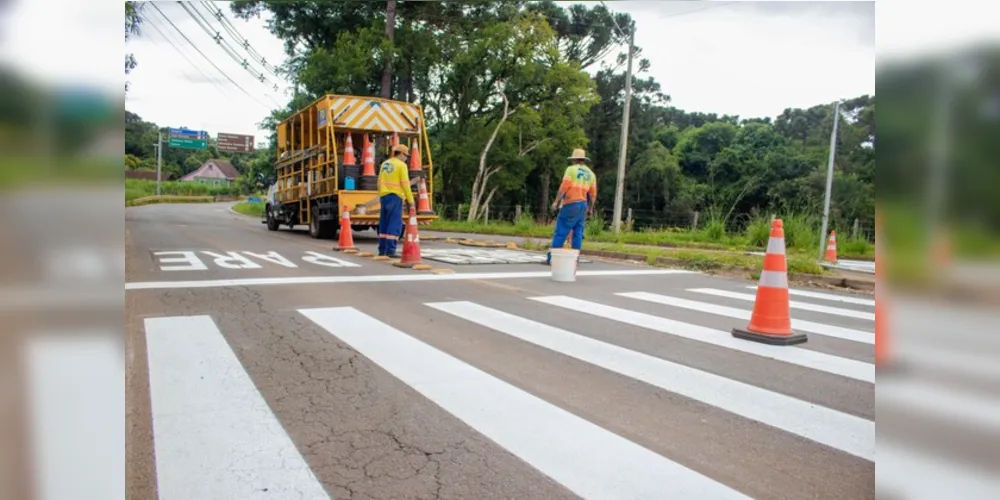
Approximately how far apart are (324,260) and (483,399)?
7.40 meters

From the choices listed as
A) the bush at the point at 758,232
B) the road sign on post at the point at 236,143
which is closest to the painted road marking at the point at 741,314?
the bush at the point at 758,232

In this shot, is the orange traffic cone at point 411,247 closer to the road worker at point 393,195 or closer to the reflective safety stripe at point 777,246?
the road worker at point 393,195

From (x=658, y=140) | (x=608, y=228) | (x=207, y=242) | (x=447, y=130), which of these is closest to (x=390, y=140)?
(x=207, y=242)

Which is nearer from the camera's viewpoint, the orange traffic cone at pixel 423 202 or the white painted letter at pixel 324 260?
Answer: the white painted letter at pixel 324 260

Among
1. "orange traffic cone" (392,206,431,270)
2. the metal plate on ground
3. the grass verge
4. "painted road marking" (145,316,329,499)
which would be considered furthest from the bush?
the grass verge

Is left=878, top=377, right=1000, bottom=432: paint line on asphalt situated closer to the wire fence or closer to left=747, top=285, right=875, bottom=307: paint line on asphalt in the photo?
the wire fence

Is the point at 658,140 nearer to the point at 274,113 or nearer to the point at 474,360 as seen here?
the point at 274,113

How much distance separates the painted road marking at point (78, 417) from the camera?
891mm

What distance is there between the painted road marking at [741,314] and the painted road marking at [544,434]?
3212 mm

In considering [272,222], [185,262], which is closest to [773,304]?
[185,262]

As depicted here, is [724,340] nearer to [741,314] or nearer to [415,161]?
[741,314]

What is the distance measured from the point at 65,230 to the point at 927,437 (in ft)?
4.53

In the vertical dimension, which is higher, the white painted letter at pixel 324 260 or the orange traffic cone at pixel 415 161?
the orange traffic cone at pixel 415 161

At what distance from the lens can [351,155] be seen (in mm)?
14109
